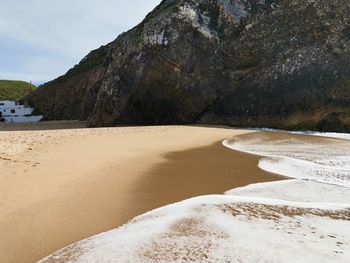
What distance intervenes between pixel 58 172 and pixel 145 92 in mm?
17778

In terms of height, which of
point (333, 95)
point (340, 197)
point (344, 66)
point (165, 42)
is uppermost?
point (165, 42)

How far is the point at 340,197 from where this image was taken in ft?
20.9

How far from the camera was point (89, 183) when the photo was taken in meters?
7.01

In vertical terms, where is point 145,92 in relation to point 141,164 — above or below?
above

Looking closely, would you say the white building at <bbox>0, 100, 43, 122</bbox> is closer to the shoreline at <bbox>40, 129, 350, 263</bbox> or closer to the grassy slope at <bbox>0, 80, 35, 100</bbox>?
the grassy slope at <bbox>0, 80, 35, 100</bbox>

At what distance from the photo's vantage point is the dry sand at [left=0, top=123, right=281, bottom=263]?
454 cm

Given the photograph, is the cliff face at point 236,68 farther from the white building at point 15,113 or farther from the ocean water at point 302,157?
the white building at point 15,113

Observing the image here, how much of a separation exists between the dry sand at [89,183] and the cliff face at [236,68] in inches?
373

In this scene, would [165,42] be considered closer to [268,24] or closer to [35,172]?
[268,24]

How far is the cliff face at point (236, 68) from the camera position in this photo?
789 inches

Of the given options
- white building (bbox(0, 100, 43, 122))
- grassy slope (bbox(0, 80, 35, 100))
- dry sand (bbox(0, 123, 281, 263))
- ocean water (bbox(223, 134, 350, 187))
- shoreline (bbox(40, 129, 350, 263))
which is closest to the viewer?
shoreline (bbox(40, 129, 350, 263))

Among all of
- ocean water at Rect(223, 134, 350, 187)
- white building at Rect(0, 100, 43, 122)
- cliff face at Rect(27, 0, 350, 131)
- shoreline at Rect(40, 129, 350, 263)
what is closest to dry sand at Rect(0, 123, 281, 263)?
shoreline at Rect(40, 129, 350, 263)

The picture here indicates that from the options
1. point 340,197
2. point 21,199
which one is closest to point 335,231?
point 340,197

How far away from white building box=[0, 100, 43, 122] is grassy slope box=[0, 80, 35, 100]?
18419 mm
